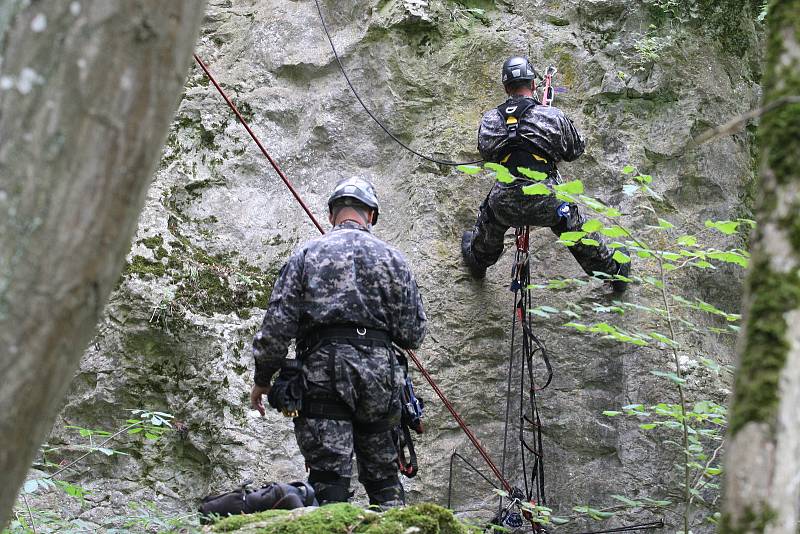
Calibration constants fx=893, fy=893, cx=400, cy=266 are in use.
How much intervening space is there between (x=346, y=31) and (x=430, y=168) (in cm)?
164

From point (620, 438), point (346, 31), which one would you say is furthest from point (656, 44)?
point (620, 438)

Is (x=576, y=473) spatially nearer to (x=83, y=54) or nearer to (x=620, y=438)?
(x=620, y=438)

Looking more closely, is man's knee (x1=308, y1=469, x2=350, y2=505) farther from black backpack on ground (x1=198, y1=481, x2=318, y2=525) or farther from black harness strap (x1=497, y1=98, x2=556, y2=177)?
black harness strap (x1=497, y1=98, x2=556, y2=177)

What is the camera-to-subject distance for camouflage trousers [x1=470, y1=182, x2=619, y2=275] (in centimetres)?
650

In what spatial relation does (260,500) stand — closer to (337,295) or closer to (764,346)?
(337,295)

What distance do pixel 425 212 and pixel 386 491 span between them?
2.88m

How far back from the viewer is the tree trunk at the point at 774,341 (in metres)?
1.78

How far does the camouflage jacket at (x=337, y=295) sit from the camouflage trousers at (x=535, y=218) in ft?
5.22

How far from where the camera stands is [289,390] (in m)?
4.97

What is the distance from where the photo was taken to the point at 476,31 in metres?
8.04

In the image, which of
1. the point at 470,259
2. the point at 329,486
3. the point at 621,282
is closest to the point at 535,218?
the point at 470,259

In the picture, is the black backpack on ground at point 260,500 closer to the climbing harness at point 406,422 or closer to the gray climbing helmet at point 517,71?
the climbing harness at point 406,422

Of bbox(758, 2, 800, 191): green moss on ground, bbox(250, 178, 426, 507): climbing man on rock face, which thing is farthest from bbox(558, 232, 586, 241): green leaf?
bbox(758, 2, 800, 191): green moss on ground

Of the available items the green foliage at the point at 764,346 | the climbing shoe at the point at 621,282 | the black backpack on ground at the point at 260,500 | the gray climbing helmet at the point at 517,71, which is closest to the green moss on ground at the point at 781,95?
the green foliage at the point at 764,346
